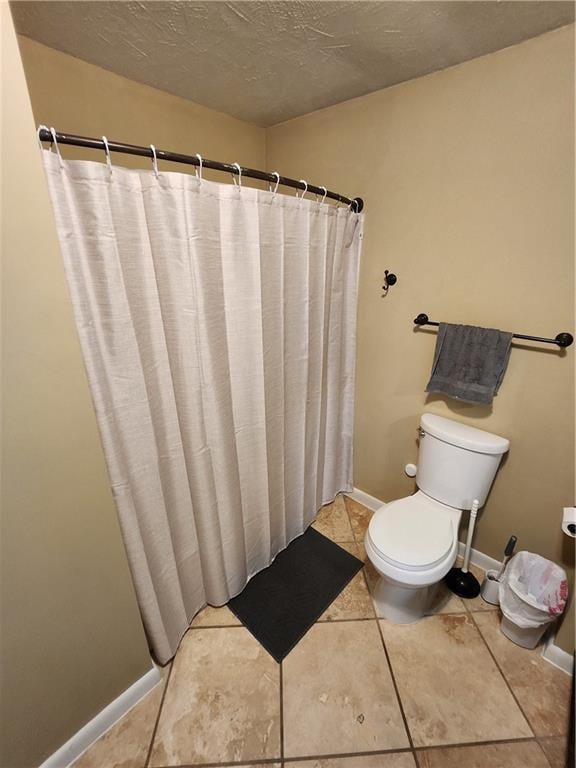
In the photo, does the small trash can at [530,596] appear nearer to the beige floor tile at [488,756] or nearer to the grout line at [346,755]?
the beige floor tile at [488,756]

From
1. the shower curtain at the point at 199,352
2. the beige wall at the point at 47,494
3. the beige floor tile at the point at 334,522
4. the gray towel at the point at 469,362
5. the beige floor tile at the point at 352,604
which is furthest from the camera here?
the beige floor tile at the point at 334,522

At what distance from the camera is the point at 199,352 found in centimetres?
113

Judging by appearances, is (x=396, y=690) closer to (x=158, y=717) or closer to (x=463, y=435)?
(x=158, y=717)

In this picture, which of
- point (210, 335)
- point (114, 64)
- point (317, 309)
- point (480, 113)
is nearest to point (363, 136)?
point (480, 113)

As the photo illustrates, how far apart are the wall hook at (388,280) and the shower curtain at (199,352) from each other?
16 centimetres

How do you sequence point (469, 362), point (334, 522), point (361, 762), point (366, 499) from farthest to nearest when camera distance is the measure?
point (366, 499) < point (334, 522) < point (469, 362) < point (361, 762)

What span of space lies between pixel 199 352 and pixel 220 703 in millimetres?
1277

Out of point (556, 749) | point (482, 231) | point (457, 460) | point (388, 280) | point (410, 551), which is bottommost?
point (556, 749)

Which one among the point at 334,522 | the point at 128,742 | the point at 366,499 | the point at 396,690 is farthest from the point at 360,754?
the point at 366,499

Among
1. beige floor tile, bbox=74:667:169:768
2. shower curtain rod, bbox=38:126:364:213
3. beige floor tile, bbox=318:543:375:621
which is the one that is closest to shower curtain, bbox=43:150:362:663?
shower curtain rod, bbox=38:126:364:213

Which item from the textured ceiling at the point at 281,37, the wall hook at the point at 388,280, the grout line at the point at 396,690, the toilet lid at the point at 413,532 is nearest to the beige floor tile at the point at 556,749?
the grout line at the point at 396,690

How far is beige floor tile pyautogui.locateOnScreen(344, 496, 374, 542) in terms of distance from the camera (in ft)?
6.34

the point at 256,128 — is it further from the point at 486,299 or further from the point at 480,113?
the point at 486,299

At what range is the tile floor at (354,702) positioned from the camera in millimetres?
1073
